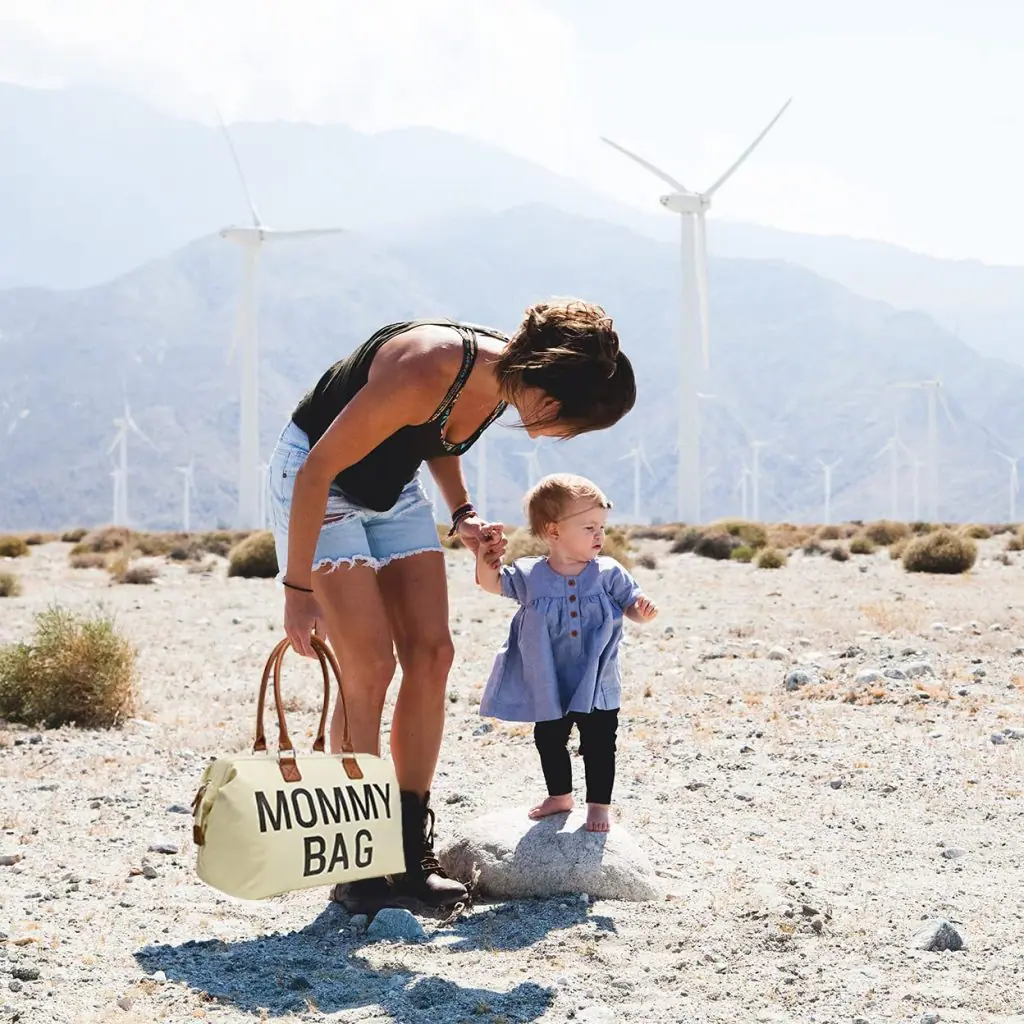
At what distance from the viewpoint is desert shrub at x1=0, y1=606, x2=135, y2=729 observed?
8.16 m

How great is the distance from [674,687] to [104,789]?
13.5 ft

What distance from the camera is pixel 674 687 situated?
9.18m

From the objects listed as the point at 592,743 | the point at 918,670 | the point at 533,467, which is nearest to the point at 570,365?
the point at 592,743

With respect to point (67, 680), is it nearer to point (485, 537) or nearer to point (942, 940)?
point (485, 537)

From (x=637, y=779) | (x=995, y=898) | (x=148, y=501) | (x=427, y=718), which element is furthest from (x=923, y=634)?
(x=148, y=501)

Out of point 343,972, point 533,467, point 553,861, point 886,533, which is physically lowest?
point 343,972

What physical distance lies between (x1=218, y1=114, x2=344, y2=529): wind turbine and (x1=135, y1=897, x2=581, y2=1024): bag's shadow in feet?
143

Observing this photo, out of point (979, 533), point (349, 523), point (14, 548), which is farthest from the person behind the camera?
point (979, 533)

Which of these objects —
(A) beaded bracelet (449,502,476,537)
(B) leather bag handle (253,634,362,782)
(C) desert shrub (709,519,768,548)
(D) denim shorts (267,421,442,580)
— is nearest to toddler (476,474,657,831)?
(A) beaded bracelet (449,502,476,537)

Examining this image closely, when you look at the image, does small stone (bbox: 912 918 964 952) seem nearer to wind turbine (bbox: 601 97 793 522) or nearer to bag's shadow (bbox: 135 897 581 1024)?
bag's shadow (bbox: 135 897 581 1024)

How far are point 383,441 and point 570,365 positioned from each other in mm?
736

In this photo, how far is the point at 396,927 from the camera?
4.24 meters

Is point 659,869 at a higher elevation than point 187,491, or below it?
below

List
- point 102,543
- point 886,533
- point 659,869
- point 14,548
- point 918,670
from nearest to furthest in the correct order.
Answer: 1. point 659,869
2. point 918,670
3. point 14,548
4. point 886,533
5. point 102,543
